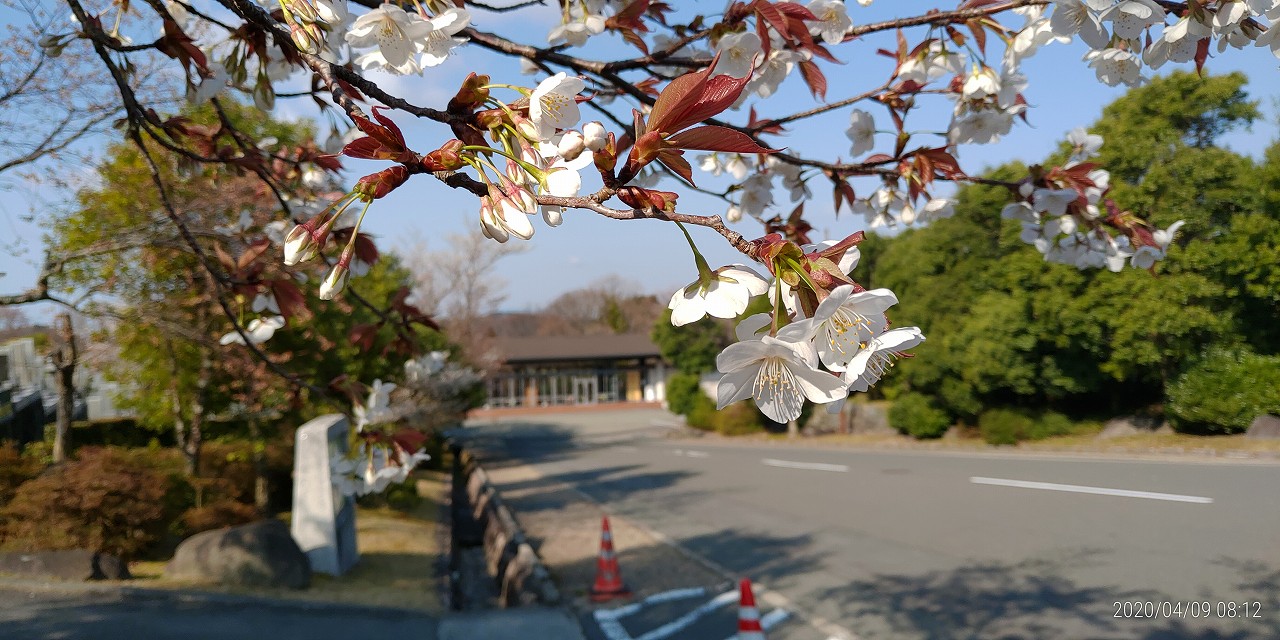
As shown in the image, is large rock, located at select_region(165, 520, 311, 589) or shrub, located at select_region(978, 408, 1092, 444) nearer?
large rock, located at select_region(165, 520, 311, 589)

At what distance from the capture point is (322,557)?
6582mm

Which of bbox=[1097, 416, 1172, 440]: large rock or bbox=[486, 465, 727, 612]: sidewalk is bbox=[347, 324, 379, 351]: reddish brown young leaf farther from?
bbox=[1097, 416, 1172, 440]: large rock

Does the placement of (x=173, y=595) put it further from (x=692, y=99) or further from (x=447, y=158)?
(x=692, y=99)

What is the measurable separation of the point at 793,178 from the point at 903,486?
30.6ft

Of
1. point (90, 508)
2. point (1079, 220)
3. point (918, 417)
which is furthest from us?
point (918, 417)

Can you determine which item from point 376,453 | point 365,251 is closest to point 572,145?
point 365,251

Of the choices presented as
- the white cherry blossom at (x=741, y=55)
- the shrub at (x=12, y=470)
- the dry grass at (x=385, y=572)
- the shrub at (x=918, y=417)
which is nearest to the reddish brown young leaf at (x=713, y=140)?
the white cherry blossom at (x=741, y=55)

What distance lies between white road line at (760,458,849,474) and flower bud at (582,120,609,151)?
505 inches

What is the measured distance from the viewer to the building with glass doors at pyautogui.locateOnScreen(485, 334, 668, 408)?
37062mm

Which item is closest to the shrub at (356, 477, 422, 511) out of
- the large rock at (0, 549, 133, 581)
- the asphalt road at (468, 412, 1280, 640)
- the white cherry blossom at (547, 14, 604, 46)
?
the asphalt road at (468, 412, 1280, 640)

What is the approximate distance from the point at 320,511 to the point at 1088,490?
860 centimetres

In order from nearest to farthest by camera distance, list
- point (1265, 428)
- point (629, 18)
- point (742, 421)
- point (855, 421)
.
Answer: point (629, 18)
point (1265, 428)
point (855, 421)
point (742, 421)

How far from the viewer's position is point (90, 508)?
6.02 meters

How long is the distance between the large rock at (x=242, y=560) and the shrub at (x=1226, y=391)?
1281cm
